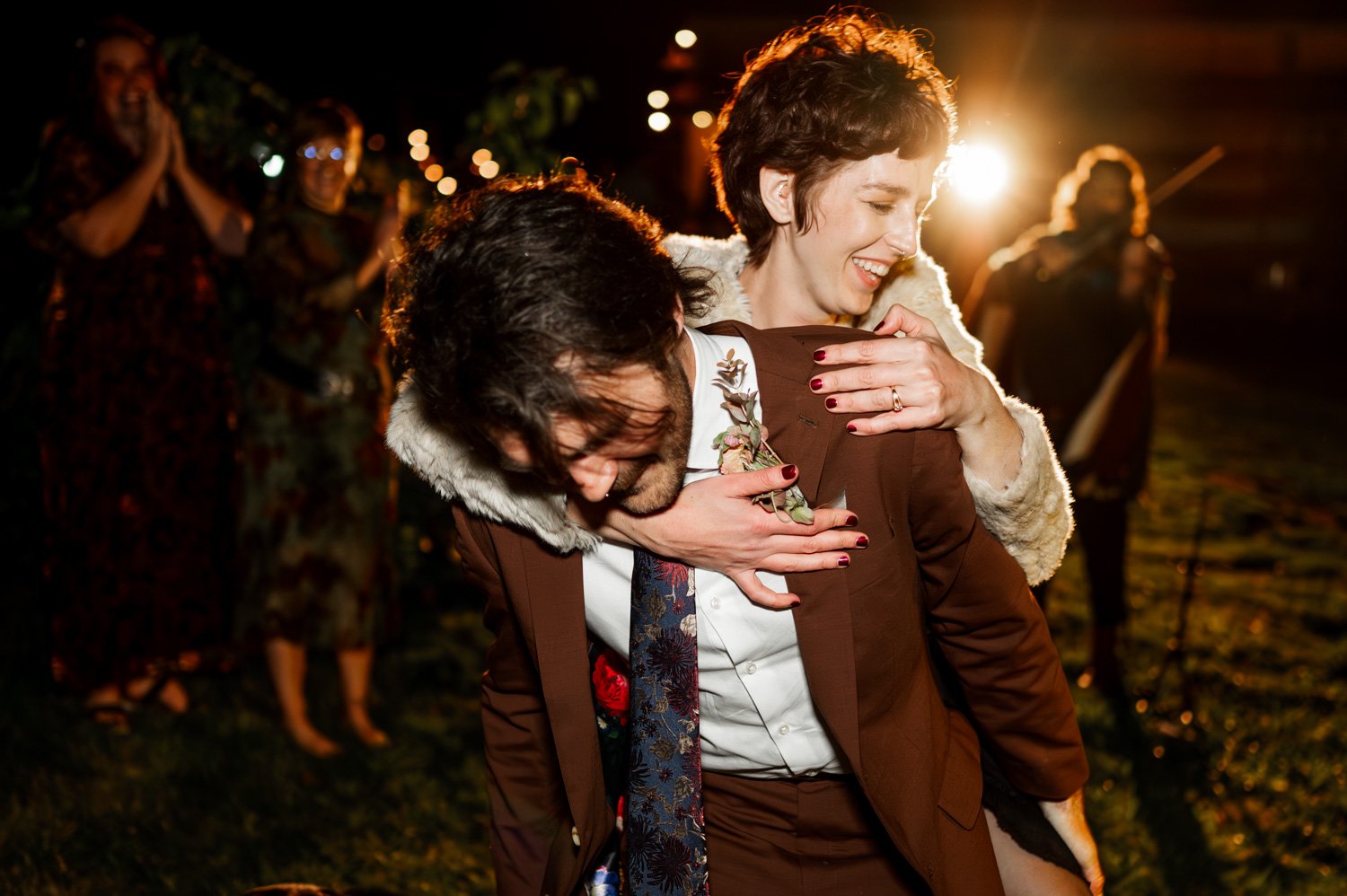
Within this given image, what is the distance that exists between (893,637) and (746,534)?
26cm

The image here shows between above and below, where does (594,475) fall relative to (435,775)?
above

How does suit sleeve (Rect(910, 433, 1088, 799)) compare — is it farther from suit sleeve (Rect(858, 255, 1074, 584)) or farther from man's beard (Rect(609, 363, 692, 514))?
man's beard (Rect(609, 363, 692, 514))

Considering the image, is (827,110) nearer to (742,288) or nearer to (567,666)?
(742,288)

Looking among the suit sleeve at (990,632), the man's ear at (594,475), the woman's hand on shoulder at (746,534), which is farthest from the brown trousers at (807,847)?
the man's ear at (594,475)

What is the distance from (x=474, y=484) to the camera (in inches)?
65.9

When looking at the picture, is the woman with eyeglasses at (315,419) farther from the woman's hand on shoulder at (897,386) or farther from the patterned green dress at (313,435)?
the woman's hand on shoulder at (897,386)

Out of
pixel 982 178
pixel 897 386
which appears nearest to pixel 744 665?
pixel 897 386

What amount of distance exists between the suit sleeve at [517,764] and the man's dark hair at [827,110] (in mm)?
901

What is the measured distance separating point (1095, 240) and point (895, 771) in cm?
357

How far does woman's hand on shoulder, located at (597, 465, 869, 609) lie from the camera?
1572mm

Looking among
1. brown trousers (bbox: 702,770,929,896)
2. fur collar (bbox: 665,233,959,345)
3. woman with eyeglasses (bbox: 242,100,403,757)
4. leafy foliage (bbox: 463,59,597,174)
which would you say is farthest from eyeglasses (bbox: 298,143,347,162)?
brown trousers (bbox: 702,770,929,896)

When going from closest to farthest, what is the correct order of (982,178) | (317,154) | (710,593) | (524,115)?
1. (710,593)
2. (317,154)
3. (524,115)
4. (982,178)

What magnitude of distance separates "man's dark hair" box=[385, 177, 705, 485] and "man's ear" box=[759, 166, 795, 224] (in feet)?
2.17

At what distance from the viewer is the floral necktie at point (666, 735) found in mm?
1637
